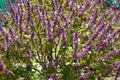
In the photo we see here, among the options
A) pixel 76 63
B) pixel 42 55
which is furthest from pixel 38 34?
pixel 76 63

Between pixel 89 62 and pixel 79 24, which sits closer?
pixel 89 62

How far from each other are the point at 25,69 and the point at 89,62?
2.84 feet

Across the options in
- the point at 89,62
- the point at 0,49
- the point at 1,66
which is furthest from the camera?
the point at 89,62

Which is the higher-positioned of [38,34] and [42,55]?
[38,34]

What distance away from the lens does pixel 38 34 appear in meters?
5.11

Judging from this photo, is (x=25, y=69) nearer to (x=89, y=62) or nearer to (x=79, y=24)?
(x=89, y=62)

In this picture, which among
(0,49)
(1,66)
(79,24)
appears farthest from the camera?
(79,24)

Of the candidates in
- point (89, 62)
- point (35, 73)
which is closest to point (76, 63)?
point (89, 62)

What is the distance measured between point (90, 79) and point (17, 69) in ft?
3.22

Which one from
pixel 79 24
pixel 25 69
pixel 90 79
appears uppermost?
pixel 79 24

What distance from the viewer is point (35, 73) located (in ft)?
15.9

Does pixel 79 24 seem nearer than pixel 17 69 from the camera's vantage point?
No

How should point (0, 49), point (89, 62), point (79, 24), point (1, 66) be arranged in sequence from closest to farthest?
point (1, 66) < point (0, 49) < point (89, 62) < point (79, 24)

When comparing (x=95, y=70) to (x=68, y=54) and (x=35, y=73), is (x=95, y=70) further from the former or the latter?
(x=35, y=73)
